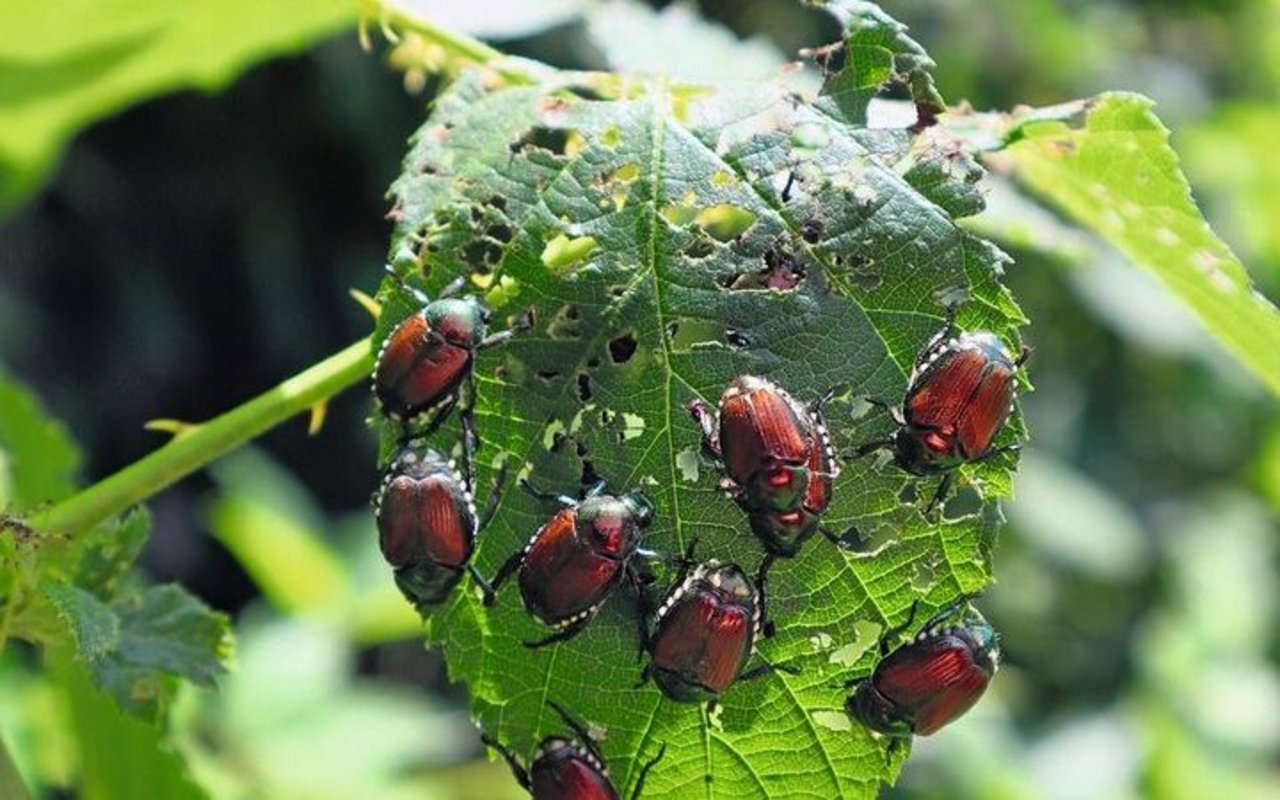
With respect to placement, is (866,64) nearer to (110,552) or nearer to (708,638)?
(708,638)

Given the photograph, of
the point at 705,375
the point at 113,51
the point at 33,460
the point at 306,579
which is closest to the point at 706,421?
the point at 705,375

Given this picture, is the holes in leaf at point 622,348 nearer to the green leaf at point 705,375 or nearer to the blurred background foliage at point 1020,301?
the green leaf at point 705,375

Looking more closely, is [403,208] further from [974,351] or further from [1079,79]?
[1079,79]

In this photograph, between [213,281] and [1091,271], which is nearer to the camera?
[1091,271]

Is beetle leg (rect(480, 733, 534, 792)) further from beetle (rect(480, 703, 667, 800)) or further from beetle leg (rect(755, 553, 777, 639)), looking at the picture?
beetle leg (rect(755, 553, 777, 639))

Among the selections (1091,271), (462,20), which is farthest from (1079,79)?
(462,20)

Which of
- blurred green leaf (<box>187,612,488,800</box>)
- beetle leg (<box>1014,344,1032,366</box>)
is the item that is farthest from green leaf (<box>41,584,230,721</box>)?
blurred green leaf (<box>187,612,488,800</box>)
